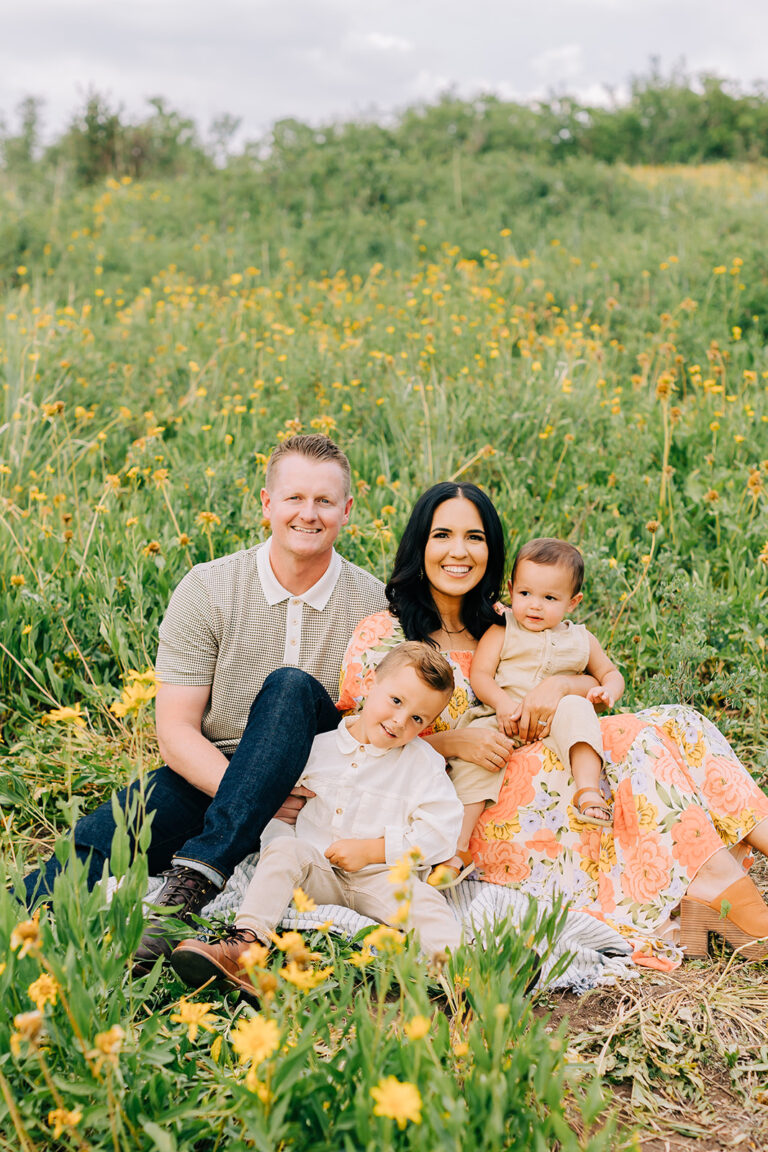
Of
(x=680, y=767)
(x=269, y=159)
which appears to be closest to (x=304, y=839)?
(x=680, y=767)

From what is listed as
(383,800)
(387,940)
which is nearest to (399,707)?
(383,800)

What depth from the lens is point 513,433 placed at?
475 centimetres

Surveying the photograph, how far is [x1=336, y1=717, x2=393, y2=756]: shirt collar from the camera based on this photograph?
2.56 metres

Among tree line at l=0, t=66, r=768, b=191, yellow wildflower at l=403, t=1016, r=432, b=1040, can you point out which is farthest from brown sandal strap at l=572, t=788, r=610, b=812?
tree line at l=0, t=66, r=768, b=191

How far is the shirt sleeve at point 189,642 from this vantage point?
282 centimetres

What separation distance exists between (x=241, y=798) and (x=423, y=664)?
0.59 m

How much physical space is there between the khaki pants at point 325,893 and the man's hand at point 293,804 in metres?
0.15

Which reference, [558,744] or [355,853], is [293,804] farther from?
[558,744]

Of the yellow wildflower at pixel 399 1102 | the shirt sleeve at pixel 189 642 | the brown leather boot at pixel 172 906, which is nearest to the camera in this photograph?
the yellow wildflower at pixel 399 1102

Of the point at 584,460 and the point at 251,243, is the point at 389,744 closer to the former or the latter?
the point at 584,460

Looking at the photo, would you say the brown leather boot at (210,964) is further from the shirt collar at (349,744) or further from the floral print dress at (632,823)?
the floral print dress at (632,823)

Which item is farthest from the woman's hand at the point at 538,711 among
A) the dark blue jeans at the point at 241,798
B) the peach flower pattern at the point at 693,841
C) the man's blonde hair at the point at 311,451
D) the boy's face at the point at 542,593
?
the man's blonde hair at the point at 311,451

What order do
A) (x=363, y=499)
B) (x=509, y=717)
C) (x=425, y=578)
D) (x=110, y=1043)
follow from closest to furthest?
(x=110, y=1043) < (x=509, y=717) < (x=425, y=578) < (x=363, y=499)

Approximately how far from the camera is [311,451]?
2.87 m
